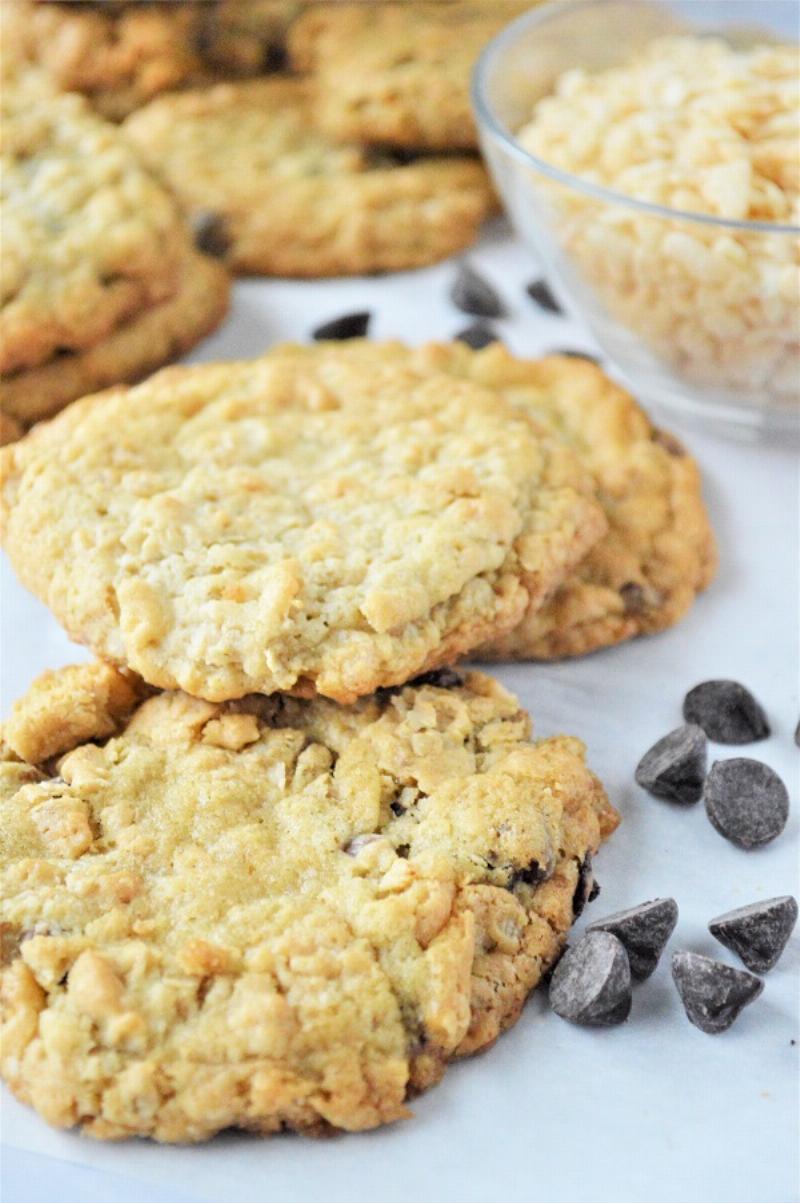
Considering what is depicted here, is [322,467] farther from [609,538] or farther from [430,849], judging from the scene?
[430,849]

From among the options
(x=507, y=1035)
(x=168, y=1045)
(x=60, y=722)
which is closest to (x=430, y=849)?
(x=507, y=1035)

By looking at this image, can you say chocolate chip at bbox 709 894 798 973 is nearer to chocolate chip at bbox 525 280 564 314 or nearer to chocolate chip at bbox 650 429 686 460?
chocolate chip at bbox 650 429 686 460

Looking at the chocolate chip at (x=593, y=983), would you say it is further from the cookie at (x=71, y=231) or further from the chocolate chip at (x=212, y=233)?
the chocolate chip at (x=212, y=233)

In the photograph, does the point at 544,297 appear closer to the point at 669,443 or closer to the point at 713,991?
the point at 669,443

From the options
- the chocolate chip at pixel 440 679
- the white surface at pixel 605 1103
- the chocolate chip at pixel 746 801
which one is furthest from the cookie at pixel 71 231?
the chocolate chip at pixel 746 801

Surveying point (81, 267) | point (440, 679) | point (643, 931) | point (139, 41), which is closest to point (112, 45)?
point (139, 41)

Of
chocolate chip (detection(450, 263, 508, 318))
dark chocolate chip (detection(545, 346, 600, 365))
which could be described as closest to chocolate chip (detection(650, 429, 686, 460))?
dark chocolate chip (detection(545, 346, 600, 365))

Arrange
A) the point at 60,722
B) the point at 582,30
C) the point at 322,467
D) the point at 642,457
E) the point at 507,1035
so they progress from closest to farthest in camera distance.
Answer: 1. the point at 507,1035
2. the point at 60,722
3. the point at 322,467
4. the point at 642,457
5. the point at 582,30
